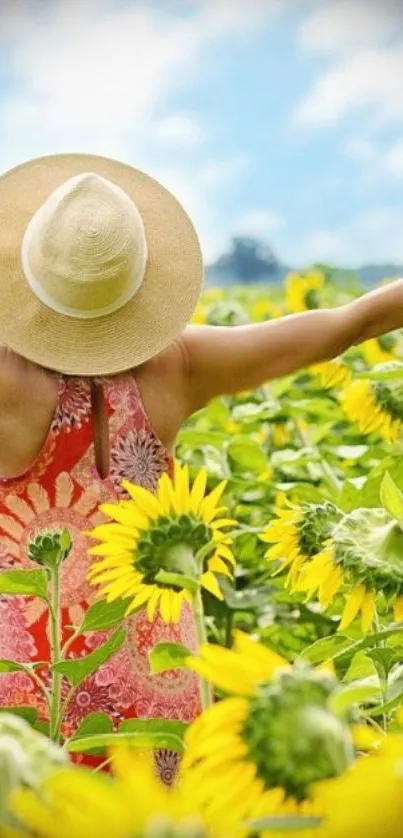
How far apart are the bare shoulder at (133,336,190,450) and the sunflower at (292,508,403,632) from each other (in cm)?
51

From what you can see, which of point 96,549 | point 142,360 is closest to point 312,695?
point 96,549

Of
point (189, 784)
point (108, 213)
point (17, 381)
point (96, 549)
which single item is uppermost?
point (108, 213)

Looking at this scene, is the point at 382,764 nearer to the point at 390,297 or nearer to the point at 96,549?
the point at 96,549

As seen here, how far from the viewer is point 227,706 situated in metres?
0.56

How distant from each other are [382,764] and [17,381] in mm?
1017

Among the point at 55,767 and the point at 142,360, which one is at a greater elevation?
the point at 142,360

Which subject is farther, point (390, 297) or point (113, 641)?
point (390, 297)

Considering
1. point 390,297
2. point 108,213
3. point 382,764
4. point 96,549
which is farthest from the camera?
point 390,297

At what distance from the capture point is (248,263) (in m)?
5.00

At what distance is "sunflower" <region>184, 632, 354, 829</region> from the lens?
524 mm

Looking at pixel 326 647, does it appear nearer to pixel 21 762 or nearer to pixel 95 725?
pixel 95 725

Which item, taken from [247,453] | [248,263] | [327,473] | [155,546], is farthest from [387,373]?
[248,263]

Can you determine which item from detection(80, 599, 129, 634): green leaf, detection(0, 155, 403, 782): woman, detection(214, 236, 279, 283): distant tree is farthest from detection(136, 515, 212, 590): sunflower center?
detection(214, 236, 279, 283): distant tree

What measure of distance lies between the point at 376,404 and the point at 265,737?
1331 millimetres
